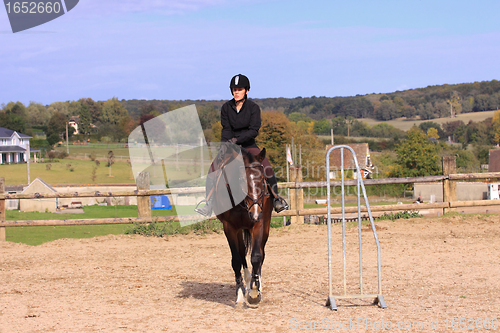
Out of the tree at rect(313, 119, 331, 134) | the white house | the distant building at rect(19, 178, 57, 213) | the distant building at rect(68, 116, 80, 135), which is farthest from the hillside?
the distant building at rect(19, 178, 57, 213)

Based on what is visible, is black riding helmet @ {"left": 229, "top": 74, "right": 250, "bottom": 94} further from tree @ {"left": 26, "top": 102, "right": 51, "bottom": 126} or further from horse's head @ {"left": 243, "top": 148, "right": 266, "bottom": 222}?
tree @ {"left": 26, "top": 102, "right": 51, "bottom": 126}

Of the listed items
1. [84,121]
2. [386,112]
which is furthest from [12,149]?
[386,112]

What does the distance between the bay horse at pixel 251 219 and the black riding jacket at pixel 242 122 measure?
1.41 ft

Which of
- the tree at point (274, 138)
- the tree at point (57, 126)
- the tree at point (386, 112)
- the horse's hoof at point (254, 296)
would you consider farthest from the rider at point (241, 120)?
the tree at point (386, 112)

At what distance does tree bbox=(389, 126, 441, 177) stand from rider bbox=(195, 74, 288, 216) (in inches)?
1911

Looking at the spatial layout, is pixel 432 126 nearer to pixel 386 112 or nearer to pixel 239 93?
pixel 386 112

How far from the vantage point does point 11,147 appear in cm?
6438

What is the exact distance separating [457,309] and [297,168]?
7.14 m

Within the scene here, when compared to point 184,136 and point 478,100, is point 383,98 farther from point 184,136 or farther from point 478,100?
point 184,136

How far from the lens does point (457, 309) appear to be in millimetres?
4363

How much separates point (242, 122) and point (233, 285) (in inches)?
98.5

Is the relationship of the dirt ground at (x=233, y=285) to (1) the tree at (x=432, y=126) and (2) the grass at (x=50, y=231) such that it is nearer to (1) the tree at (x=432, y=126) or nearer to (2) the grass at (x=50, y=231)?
(2) the grass at (x=50, y=231)

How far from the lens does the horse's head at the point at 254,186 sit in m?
4.57

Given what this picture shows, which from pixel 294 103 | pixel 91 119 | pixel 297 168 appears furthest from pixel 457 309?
pixel 294 103
